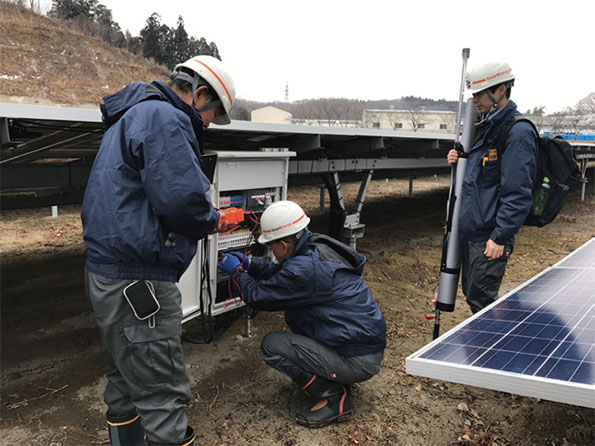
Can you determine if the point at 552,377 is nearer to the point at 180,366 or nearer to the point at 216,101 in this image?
the point at 180,366

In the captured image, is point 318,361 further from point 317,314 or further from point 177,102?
point 177,102

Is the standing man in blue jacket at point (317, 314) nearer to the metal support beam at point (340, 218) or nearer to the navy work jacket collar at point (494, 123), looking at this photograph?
the navy work jacket collar at point (494, 123)

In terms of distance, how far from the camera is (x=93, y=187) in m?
2.00

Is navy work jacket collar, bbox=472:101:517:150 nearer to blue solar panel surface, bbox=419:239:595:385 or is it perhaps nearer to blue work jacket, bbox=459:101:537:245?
blue work jacket, bbox=459:101:537:245

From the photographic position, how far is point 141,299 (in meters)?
1.99

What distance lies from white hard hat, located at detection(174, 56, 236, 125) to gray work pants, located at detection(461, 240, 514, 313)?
2.16 metres

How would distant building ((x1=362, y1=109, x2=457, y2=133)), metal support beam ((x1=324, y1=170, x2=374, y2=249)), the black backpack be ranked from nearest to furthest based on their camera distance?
the black backpack
metal support beam ((x1=324, y1=170, x2=374, y2=249))
distant building ((x1=362, y1=109, x2=457, y2=133))

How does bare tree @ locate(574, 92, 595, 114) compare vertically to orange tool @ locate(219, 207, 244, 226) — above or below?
above

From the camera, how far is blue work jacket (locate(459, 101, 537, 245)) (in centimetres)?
308

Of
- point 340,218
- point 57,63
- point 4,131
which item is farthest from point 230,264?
point 57,63

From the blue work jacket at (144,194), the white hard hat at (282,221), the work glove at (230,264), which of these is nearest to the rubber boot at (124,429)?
the blue work jacket at (144,194)

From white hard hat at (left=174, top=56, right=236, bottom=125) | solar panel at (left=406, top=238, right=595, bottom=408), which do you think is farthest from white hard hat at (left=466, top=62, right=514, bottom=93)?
white hard hat at (left=174, top=56, right=236, bottom=125)

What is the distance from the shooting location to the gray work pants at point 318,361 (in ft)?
9.77

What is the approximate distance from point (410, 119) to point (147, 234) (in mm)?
40577
